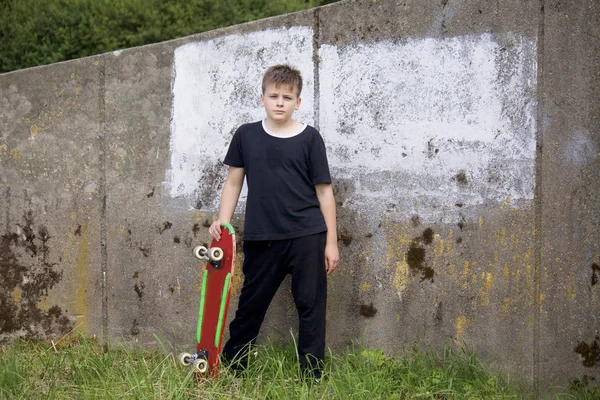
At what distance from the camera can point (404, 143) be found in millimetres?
3473

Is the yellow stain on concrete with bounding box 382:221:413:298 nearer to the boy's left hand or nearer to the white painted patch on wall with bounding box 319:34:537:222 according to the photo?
the white painted patch on wall with bounding box 319:34:537:222

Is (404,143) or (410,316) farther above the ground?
(404,143)

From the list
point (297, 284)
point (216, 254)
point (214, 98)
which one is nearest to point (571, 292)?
point (297, 284)

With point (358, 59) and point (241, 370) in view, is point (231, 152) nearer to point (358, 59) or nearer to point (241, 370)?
point (358, 59)

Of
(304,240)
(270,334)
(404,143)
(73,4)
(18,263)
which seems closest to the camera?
(304,240)

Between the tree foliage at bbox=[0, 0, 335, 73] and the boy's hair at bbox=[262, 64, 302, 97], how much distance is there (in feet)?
8.41

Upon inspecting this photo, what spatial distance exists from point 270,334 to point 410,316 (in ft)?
2.52

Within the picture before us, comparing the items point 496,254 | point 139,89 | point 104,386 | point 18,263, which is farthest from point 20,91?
point 496,254

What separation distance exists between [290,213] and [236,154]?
43cm

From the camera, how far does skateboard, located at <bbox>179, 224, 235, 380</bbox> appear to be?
326cm

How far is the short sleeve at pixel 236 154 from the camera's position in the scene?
11.2 ft

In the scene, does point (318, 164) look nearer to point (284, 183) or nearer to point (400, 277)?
point (284, 183)

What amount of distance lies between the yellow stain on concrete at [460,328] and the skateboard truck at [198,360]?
1229 mm

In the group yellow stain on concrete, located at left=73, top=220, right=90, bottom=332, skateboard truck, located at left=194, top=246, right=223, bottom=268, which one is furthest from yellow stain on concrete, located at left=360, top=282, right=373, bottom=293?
yellow stain on concrete, located at left=73, top=220, right=90, bottom=332
